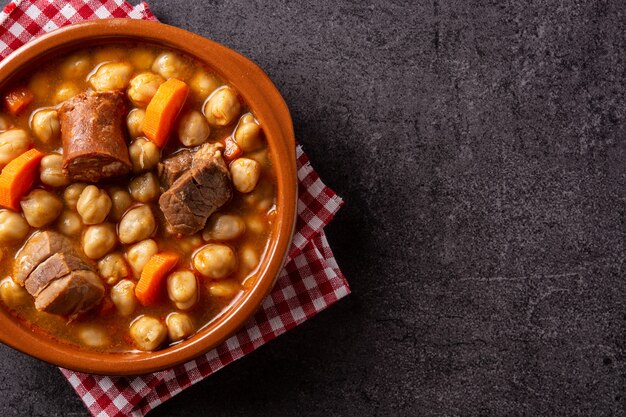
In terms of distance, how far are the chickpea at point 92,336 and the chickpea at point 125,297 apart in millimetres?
99

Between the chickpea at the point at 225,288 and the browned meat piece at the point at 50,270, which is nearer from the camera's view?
the browned meat piece at the point at 50,270

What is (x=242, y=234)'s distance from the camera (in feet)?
8.09

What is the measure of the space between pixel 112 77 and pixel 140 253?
60 cm

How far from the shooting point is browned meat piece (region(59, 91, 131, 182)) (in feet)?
7.53

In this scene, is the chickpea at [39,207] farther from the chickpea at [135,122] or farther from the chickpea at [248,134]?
the chickpea at [248,134]

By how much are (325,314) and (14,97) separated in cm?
140

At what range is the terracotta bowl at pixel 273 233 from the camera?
2348mm

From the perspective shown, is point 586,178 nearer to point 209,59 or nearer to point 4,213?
point 209,59

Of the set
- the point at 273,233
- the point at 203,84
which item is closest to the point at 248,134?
the point at 203,84

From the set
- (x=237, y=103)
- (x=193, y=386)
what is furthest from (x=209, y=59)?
(x=193, y=386)

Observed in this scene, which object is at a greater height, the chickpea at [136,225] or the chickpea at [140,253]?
the chickpea at [136,225]

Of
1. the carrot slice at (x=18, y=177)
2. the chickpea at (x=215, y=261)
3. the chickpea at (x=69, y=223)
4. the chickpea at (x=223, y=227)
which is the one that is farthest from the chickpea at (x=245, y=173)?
the carrot slice at (x=18, y=177)

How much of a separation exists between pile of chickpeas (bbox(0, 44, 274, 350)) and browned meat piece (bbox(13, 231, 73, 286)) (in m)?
0.03

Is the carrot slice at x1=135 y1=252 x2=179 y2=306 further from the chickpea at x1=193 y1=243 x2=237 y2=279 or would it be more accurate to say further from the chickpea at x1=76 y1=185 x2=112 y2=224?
the chickpea at x1=76 y1=185 x2=112 y2=224
